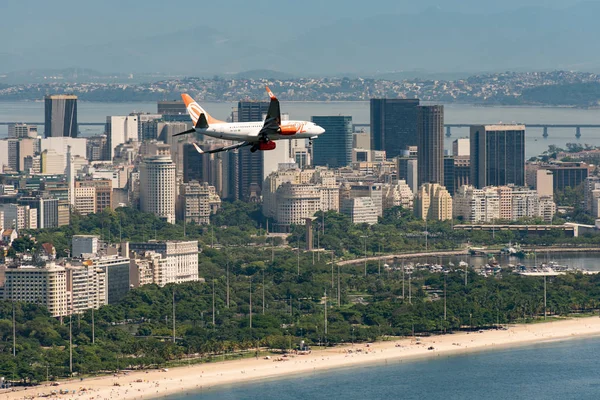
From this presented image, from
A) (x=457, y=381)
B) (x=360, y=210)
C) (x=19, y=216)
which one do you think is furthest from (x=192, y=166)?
(x=457, y=381)

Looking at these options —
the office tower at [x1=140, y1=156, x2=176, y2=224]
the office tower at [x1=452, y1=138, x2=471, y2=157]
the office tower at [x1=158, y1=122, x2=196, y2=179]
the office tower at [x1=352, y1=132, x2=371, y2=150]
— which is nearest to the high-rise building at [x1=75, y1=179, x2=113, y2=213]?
the office tower at [x1=140, y1=156, x2=176, y2=224]

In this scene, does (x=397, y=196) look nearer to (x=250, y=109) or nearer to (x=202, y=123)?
(x=250, y=109)

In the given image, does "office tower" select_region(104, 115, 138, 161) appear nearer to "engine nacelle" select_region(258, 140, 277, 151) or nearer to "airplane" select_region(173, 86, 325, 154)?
"airplane" select_region(173, 86, 325, 154)

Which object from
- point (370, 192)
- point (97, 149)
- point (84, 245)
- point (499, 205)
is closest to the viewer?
point (84, 245)

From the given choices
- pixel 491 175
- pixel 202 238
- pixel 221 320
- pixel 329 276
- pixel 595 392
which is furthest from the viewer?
pixel 491 175

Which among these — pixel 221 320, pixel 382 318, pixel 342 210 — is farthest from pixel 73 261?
pixel 342 210

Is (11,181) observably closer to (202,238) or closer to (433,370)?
(202,238)

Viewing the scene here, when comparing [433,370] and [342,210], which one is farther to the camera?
[342,210]

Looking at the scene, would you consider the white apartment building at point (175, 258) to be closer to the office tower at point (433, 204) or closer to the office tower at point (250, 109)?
the office tower at point (433, 204)
